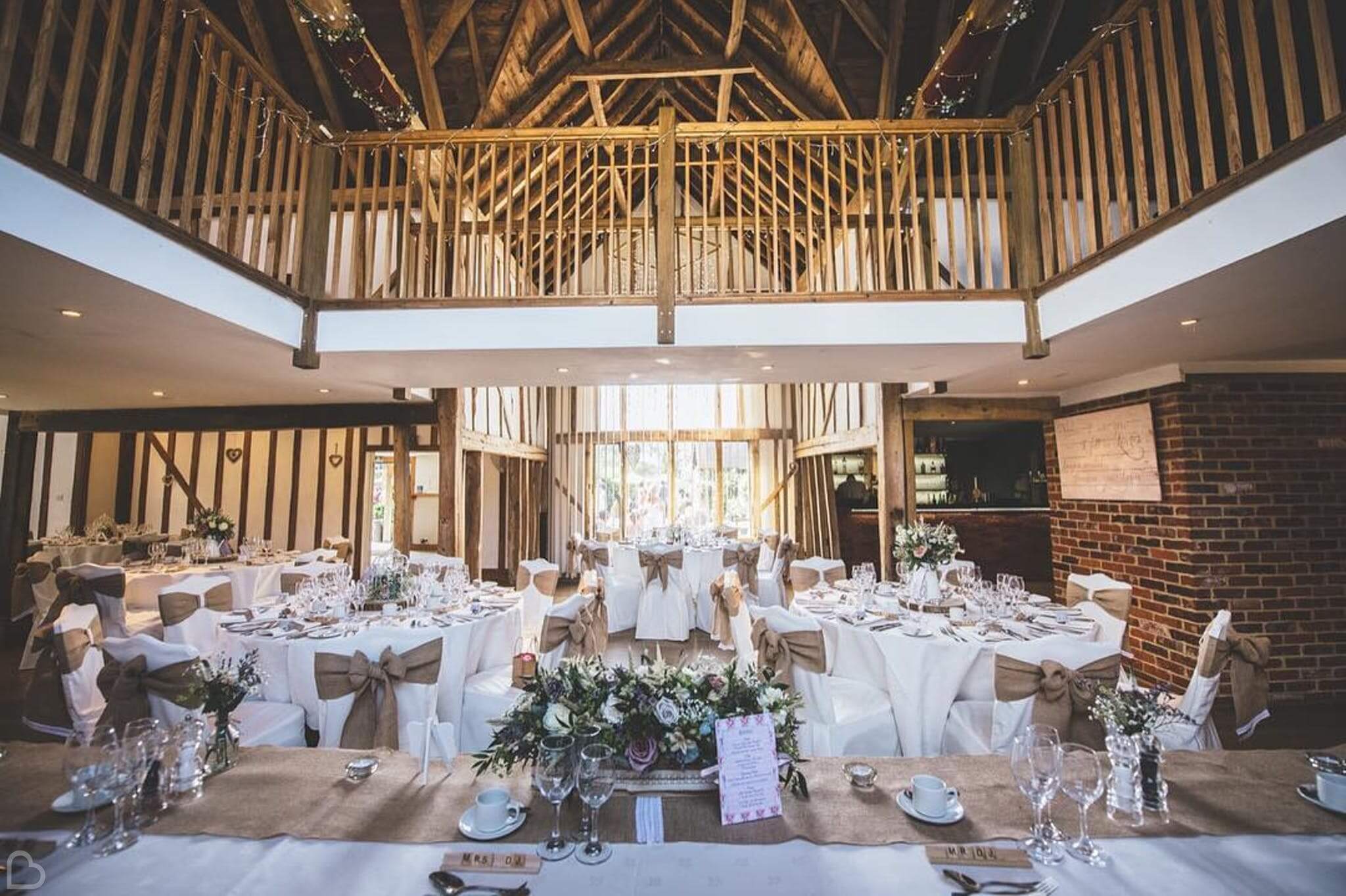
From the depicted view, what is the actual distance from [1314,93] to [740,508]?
326 inches

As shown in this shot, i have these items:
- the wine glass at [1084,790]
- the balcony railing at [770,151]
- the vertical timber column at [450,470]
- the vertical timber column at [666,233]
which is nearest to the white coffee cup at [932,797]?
the wine glass at [1084,790]

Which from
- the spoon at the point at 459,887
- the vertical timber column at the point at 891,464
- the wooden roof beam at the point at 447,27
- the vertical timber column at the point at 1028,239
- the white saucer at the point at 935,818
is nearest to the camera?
the spoon at the point at 459,887

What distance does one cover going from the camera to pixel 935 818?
1.38 m

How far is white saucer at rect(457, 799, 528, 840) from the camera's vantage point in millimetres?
1327

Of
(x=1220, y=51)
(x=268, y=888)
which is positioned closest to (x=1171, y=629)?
(x=1220, y=51)

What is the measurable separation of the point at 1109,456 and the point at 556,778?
5500 mm

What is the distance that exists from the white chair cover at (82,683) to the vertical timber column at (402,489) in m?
3.25

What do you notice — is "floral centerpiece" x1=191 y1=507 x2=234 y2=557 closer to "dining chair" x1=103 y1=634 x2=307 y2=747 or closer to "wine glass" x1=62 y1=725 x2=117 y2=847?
"dining chair" x1=103 y1=634 x2=307 y2=747

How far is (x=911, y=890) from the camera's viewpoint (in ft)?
3.87

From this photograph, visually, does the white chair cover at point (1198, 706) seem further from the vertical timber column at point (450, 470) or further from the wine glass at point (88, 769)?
the vertical timber column at point (450, 470)

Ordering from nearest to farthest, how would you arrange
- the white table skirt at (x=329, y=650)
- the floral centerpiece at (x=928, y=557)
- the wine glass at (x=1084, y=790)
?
the wine glass at (x=1084, y=790) → the white table skirt at (x=329, y=650) → the floral centerpiece at (x=928, y=557)

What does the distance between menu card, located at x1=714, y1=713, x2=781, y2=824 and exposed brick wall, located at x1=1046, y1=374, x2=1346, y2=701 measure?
4.49 metres

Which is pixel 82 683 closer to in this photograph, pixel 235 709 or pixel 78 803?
pixel 235 709

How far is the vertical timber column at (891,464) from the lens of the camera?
597 cm
